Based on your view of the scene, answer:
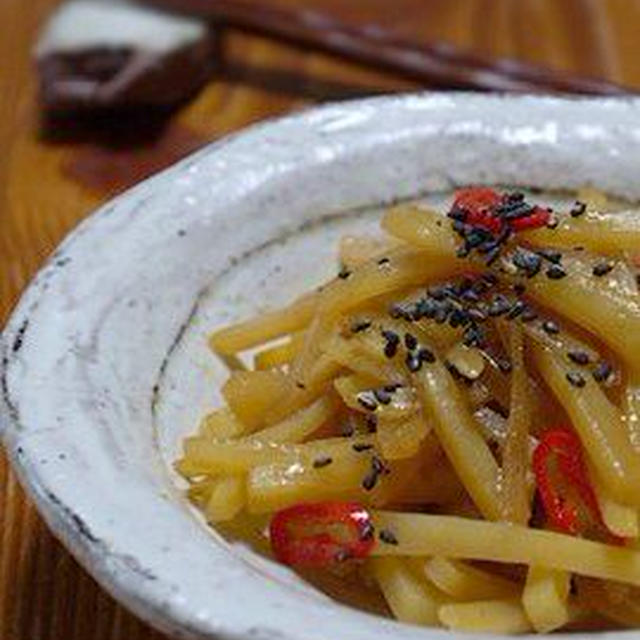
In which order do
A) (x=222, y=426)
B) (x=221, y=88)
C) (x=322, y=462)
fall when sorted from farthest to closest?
1. (x=221, y=88)
2. (x=222, y=426)
3. (x=322, y=462)

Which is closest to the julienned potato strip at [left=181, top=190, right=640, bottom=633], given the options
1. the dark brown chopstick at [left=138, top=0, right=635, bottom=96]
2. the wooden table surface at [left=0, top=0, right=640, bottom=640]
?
the wooden table surface at [left=0, top=0, right=640, bottom=640]

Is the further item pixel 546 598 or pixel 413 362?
pixel 413 362

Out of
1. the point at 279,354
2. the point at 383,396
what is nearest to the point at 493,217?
the point at 383,396

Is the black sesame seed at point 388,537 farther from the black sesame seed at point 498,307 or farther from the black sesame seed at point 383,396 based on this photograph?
the black sesame seed at point 498,307

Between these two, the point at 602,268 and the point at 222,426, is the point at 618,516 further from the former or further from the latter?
the point at 222,426

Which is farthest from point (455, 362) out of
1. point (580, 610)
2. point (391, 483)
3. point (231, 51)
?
point (231, 51)

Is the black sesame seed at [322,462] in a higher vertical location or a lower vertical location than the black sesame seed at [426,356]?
lower

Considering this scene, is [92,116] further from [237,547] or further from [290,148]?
[237,547]

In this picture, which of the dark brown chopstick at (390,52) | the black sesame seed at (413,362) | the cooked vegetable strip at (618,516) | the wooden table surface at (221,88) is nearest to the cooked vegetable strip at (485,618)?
the cooked vegetable strip at (618,516)
